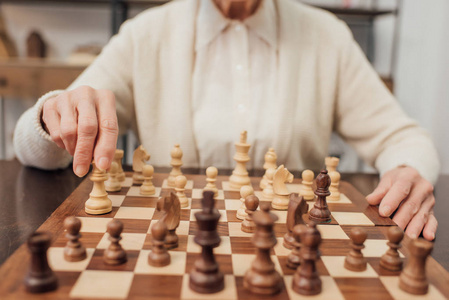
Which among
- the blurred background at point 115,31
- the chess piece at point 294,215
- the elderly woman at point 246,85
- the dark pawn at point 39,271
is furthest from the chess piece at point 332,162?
the blurred background at point 115,31

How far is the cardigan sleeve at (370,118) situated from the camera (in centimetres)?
161

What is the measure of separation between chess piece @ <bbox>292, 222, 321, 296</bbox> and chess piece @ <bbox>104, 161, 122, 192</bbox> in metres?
0.65

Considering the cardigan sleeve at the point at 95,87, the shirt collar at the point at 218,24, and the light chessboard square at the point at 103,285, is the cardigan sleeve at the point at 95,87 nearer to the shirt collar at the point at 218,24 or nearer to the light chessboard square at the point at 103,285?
the shirt collar at the point at 218,24

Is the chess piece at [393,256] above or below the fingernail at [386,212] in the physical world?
above

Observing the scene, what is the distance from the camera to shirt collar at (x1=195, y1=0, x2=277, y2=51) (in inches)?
67.8

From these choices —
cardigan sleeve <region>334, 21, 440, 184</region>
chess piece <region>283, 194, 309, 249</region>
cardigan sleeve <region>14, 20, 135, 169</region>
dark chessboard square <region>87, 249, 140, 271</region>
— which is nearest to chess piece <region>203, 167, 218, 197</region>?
chess piece <region>283, 194, 309, 249</region>

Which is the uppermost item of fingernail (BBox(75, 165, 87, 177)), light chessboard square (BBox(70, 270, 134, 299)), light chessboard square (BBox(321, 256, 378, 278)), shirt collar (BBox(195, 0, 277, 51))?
shirt collar (BBox(195, 0, 277, 51))

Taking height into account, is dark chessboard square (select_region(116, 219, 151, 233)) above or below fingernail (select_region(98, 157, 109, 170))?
below

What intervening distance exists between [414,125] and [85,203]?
1.34 meters

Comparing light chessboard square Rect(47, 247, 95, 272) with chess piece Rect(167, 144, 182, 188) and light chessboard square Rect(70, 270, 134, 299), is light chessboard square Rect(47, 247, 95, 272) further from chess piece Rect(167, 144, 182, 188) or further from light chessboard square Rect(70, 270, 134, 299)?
chess piece Rect(167, 144, 182, 188)

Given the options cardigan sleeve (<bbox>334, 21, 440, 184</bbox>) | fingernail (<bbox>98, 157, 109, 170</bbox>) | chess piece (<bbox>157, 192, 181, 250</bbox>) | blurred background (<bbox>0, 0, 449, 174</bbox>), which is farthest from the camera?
blurred background (<bbox>0, 0, 449, 174</bbox>)

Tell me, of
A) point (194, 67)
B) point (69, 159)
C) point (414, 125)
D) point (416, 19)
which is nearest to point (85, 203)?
point (69, 159)

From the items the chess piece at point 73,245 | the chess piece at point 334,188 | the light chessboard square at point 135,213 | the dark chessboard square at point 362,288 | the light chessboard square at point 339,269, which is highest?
the chess piece at point 73,245

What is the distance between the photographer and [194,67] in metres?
1.76
